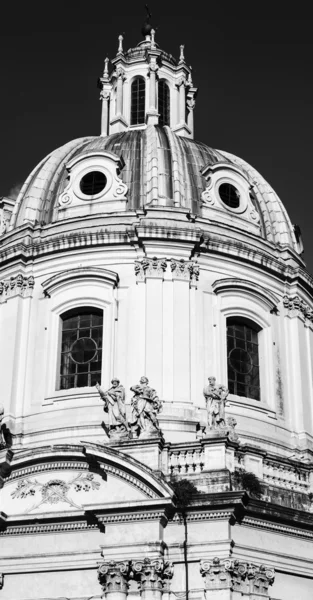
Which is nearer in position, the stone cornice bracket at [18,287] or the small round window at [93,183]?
the stone cornice bracket at [18,287]

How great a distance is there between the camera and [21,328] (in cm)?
3288

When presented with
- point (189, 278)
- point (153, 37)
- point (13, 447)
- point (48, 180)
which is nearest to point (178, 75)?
point (153, 37)

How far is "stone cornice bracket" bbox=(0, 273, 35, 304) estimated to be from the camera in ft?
110

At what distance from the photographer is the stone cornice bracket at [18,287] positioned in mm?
33438

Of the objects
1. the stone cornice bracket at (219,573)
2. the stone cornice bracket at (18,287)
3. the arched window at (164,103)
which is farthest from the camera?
the arched window at (164,103)

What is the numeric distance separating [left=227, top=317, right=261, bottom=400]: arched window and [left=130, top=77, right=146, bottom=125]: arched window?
11.9m

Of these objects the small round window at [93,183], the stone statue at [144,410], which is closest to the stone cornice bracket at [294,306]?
the small round window at [93,183]

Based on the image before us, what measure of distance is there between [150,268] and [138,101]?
12.2 meters

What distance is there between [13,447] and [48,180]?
11.0 meters

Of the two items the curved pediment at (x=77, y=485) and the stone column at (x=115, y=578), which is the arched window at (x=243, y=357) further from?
the stone column at (x=115, y=578)

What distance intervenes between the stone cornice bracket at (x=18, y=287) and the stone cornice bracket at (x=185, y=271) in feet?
16.4

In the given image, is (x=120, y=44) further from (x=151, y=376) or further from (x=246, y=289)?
(x=151, y=376)

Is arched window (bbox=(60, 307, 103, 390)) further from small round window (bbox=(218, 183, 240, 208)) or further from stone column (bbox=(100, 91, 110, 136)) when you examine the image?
stone column (bbox=(100, 91, 110, 136))

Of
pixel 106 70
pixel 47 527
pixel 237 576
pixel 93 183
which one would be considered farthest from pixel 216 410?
pixel 106 70
